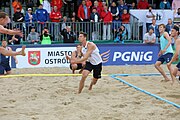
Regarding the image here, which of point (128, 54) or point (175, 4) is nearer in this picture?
point (128, 54)

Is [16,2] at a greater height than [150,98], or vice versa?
[16,2]

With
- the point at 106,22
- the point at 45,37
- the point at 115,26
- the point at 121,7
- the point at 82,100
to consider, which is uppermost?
the point at 121,7

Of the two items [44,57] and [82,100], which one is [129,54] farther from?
[82,100]

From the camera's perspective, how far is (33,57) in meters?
16.3

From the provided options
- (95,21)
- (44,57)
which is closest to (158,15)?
(95,21)

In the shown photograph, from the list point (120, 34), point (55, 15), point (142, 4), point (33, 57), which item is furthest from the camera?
point (142, 4)

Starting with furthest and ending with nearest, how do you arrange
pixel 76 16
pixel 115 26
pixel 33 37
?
1. pixel 76 16
2. pixel 115 26
3. pixel 33 37

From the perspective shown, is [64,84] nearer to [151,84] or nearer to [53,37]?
[151,84]

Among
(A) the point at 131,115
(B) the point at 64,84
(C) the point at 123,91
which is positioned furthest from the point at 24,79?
(A) the point at 131,115

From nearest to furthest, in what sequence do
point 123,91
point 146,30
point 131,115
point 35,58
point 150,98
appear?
point 131,115
point 150,98
point 123,91
point 35,58
point 146,30

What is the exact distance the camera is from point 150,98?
9297 mm

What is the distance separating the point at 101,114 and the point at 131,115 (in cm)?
54

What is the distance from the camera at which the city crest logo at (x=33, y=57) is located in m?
16.2

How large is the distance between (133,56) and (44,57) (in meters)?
3.60
